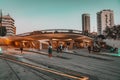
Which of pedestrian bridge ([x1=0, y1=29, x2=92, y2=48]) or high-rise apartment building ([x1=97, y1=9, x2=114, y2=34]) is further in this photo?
high-rise apartment building ([x1=97, y1=9, x2=114, y2=34])

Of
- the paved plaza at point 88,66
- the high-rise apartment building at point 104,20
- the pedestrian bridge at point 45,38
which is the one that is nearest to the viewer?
the paved plaza at point 88,66

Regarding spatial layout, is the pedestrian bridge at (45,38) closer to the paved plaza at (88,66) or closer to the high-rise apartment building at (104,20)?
the paved plaza at (88,66)

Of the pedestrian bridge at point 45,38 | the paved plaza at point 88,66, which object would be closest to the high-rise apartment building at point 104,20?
the pedestrian bridge at point 45,38

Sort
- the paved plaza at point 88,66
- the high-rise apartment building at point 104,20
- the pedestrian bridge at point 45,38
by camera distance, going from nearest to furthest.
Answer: the paved plaza at point 88,66 → the pedestrian bridge at point 45,38 → the high-rise apartment building at point 104,20

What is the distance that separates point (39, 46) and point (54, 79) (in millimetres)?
36321

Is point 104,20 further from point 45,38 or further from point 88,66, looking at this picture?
point 88,66

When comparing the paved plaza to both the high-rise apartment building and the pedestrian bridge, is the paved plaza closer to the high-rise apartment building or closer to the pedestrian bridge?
the pedestrian bridge

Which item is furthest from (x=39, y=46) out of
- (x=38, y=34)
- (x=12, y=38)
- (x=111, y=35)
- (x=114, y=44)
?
(x=111, y=35)

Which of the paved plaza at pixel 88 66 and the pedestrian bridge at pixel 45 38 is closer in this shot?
the paved plaza at pixel 88 66

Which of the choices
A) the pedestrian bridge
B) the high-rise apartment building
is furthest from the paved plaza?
the high-rise apartment building

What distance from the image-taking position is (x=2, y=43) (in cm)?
4747

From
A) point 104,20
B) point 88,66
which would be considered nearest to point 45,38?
point 88,66

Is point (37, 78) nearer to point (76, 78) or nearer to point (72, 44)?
point (76, 78)

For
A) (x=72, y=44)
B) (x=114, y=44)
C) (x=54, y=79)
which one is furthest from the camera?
(x=72, y=44)
